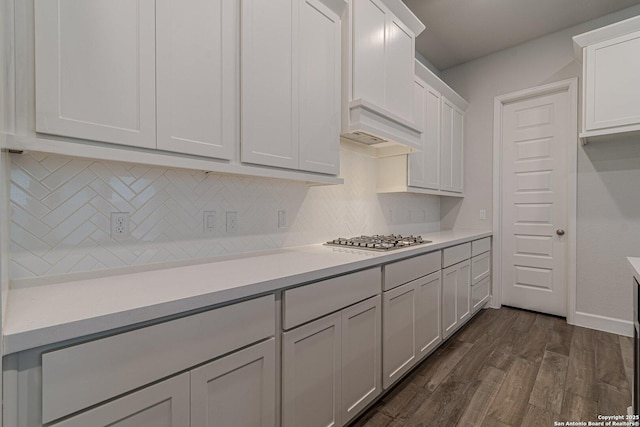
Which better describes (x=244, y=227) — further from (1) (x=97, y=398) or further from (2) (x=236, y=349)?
(1) (x=97, y=398)

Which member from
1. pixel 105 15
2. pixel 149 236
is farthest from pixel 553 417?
pixel 105 15

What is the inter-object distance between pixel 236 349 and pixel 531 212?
367cm

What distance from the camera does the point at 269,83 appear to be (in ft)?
4.86

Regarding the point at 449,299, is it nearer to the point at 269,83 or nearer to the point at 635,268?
the point at 635,268

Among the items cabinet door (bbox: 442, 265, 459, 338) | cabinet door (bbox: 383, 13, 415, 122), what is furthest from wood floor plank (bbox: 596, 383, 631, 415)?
cabinet door (bbox: 383, 13, 415, 122)

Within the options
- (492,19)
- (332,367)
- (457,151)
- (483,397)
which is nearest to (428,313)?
(483,397)

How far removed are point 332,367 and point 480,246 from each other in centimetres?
255

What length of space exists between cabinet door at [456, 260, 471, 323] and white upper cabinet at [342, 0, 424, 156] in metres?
1.25

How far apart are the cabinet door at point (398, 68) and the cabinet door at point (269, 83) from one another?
0.89 metres

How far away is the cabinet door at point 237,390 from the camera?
3.05 ft

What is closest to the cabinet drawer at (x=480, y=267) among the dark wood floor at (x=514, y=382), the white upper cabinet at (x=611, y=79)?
the dark wood floor at (x=514, y=382)

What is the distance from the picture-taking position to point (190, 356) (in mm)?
899

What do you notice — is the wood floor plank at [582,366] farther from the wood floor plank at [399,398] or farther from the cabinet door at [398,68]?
the cabinet door at [398,68]

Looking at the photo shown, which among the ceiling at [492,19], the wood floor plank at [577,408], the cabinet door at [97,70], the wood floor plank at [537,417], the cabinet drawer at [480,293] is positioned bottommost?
the wood floor plank at [537,417]
